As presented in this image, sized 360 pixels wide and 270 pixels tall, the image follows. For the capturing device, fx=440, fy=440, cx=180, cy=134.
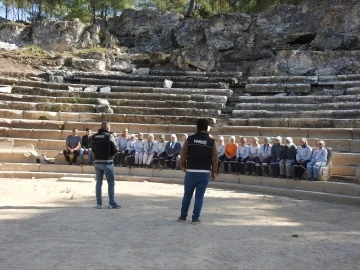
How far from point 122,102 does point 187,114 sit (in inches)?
104

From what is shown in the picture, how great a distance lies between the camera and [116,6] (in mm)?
36719

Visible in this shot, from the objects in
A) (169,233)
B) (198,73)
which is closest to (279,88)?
(198,73)

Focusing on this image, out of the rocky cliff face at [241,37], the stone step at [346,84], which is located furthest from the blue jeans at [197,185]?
the rocky cliff face at [241,37]

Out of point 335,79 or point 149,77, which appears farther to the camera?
point 149,77

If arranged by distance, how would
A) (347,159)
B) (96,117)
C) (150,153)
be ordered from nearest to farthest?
(347,159) < (150,153) < (96,117)

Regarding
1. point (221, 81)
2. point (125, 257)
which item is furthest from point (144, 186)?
point (221, 81)

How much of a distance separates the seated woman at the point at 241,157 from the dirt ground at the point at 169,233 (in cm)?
214

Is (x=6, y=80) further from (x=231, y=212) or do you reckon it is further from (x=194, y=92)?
(x=231, y=212)

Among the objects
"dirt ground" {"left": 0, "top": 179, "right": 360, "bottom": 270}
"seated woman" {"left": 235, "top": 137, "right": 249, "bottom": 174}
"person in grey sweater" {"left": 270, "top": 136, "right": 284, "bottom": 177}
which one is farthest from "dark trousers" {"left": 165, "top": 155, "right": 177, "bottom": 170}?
"dirt ground" {"left": 0, "top": 179, "right": 360, "bottom": 270}

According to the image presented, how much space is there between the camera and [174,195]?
31.1 ft

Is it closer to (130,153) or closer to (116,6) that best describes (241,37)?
(130,153)

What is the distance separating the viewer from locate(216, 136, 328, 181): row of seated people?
10242mm

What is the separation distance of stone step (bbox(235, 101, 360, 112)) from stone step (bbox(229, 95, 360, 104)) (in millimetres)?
513

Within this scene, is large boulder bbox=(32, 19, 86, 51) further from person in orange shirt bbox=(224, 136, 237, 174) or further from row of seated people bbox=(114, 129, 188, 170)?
person in orange shirt bbox=(224, 136, 237, 174)
